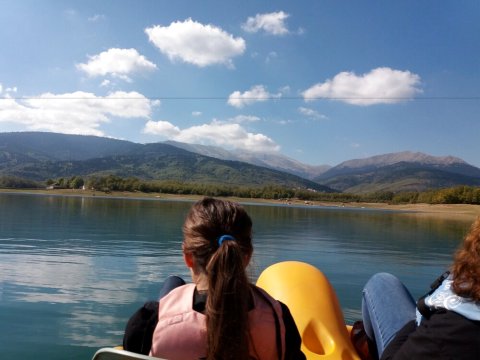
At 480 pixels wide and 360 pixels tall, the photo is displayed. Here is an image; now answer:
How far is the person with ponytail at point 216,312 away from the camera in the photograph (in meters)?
1.84

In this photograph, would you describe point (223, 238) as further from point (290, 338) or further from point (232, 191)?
point (232, 191)

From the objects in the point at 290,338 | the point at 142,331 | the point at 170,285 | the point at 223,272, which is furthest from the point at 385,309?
the point at 142,331

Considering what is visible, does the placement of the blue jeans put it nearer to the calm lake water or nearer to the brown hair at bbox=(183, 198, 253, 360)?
the calm lake water

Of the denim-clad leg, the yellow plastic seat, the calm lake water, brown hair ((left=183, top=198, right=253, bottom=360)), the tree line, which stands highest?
the tree line

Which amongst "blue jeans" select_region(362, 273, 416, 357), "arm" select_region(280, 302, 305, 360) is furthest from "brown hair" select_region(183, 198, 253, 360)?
"blue jeans" select_region(362, 273, 416, 357)

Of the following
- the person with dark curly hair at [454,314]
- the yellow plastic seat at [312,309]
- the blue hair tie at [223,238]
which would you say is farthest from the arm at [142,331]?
the yellow plastic seat at [312,309]

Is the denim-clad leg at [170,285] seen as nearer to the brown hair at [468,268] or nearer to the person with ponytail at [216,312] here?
the person with ponytail at [216,312]

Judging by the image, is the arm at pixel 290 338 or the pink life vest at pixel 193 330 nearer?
the pink life vest at pixel 193 330

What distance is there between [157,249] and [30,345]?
363 inches

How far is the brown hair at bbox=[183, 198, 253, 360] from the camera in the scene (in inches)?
71.8

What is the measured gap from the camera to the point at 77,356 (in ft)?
16.4

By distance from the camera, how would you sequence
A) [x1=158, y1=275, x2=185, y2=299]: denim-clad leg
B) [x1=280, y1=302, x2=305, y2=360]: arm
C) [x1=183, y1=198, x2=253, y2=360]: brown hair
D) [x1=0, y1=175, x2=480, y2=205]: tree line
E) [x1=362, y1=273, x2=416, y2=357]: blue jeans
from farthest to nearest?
1. [x1=0, y1=175, x2=480, y2=205]: tree line
2. [x1=158, y1=275, x2=185, y2=299]: denim-clad leg
3. [x1=362, y1=273, x2=416, y2=357]: blue jeans
4. [x1=280, y1=302, x2=305, y2=360]: arm
5. [x1=183, y1=198, x2=253, y2=360]: brown hair

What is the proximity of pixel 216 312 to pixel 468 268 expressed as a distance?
1.08 meters

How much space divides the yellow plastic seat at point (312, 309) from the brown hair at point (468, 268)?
1557 mm
